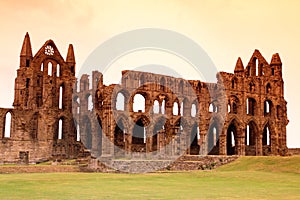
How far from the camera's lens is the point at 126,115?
5600cm

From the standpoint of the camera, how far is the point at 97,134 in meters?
58.9

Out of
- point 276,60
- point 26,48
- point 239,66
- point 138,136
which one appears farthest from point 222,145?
point 26,48

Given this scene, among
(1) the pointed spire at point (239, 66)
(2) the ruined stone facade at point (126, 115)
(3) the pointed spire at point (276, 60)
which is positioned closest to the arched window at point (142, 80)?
(2) the ruined stone facade at point (126, 115)

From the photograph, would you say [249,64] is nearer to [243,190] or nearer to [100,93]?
[100,93]

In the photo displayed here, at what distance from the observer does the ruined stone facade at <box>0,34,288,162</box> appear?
182 ft

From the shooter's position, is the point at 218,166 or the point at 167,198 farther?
the point at 218,166

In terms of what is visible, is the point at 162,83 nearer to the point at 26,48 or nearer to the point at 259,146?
the point at 259,146

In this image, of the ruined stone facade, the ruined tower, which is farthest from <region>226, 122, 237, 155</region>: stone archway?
the ruined tower

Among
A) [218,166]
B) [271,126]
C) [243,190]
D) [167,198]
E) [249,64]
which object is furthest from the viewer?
[249,64]

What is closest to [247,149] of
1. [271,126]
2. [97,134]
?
[271,126]

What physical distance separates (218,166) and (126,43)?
13611 millimetres

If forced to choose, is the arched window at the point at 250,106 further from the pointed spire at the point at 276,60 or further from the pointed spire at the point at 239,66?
the pointed spire at the point at 276,60

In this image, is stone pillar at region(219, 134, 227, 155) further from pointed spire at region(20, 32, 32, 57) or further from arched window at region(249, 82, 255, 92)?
pointed spire at region(20, 32, 32, 57)

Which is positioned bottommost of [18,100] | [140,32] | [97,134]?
[97,134]
